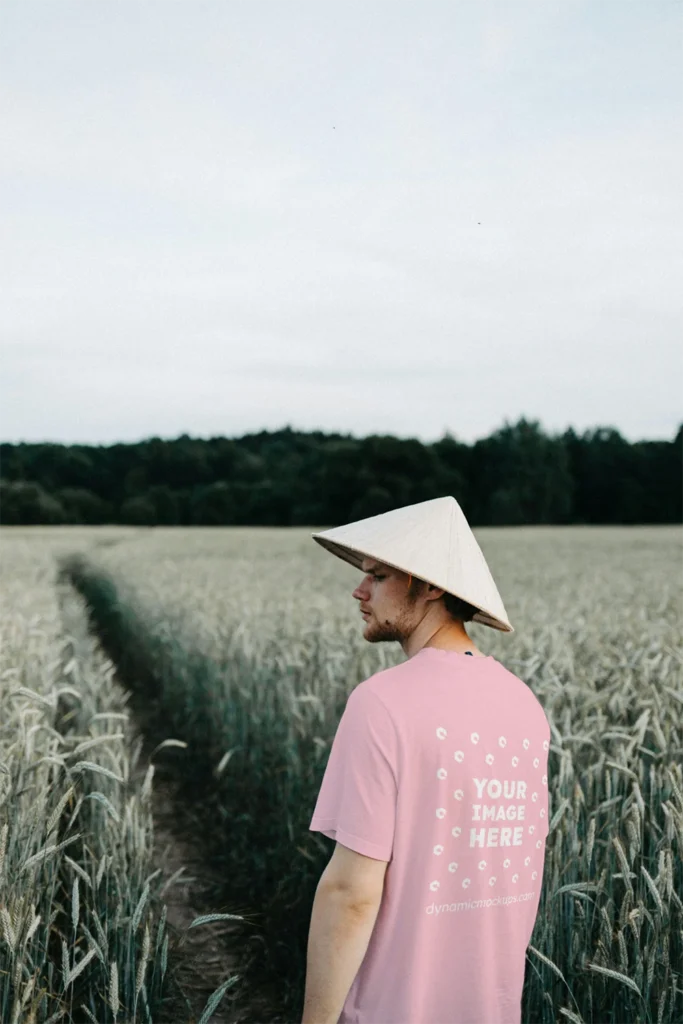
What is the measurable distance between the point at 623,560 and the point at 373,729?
19869mm

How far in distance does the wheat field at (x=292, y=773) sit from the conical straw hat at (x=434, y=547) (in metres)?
0.93

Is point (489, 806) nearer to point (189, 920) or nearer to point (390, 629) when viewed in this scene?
point (390, 629)

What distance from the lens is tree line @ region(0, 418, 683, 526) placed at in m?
53.5

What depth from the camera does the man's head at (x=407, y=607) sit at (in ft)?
5.92

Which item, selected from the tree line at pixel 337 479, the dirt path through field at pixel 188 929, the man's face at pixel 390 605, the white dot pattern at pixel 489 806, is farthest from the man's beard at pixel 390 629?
the tree line at pixel 337 479

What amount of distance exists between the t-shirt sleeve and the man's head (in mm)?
302

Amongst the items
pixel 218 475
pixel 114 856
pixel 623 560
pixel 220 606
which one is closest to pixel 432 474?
pixel 218 475

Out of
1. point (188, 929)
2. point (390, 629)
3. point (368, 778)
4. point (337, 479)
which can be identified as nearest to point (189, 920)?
point (188, 929)

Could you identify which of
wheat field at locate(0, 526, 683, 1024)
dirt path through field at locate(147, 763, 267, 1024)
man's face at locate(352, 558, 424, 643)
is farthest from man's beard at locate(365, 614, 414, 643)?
dirt path through field at locate(147, 763, 267, 1024)

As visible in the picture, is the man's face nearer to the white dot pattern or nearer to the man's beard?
the man's beard

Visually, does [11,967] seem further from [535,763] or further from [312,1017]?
[535,763]

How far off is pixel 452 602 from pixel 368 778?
17.3 inches

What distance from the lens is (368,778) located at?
59.6 inches

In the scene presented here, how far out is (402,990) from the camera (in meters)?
1.60
